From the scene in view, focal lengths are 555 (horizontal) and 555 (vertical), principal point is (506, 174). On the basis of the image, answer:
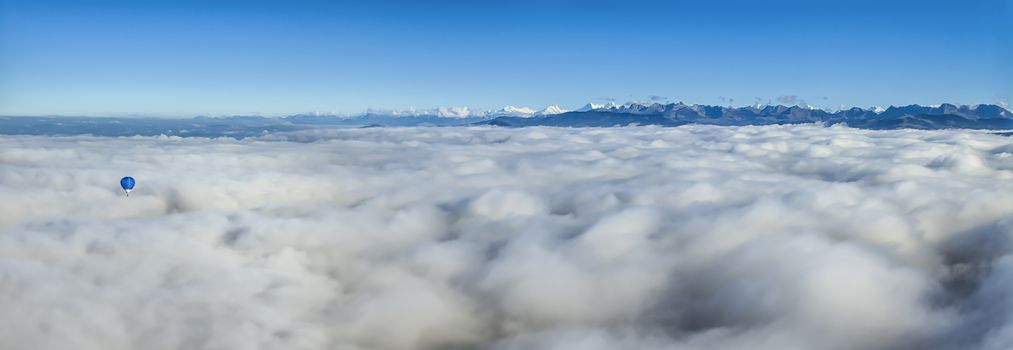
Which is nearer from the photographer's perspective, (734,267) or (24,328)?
(24,328)

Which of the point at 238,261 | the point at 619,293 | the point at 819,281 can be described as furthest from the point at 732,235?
the point at 238,261

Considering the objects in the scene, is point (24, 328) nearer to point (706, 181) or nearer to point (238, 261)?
point (238, 261)

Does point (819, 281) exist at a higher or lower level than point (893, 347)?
higher

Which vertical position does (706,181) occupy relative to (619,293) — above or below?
above

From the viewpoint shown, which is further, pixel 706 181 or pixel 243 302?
pixel 706 181

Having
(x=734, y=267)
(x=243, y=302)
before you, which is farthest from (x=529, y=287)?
(x=243, y=302)

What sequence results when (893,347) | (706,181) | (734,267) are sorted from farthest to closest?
1. (706,181)
2. (734,267)
3. (893,347)

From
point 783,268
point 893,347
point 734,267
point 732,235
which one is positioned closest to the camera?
point 893,347

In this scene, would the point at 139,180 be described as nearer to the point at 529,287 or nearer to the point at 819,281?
the point at 529,287

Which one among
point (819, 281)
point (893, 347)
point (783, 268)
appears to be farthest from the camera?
point (783, 268)
